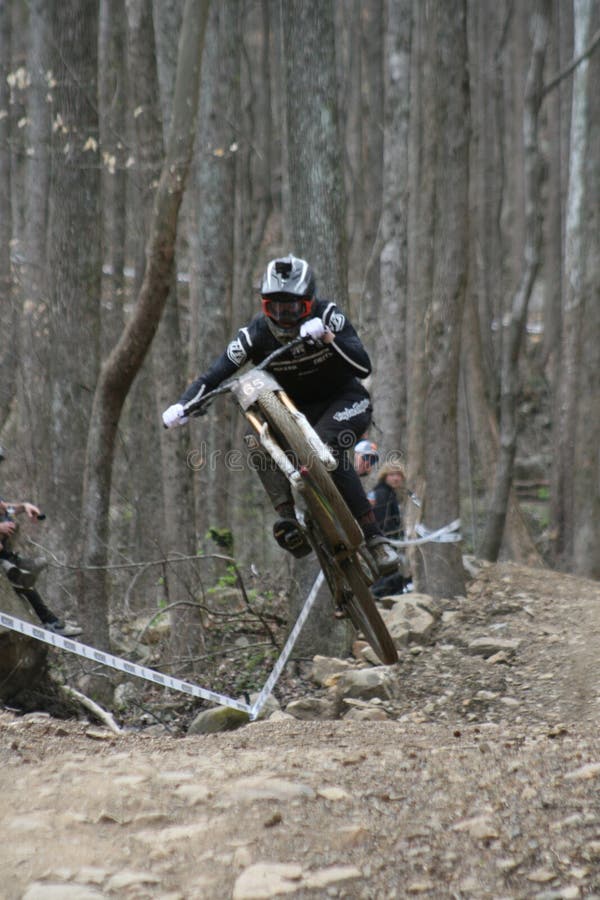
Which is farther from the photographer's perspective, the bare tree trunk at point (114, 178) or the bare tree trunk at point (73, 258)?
the bare tree trunk at point (114, 178)

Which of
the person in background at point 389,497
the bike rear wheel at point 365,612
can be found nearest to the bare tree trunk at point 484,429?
the person in background at point 389,497

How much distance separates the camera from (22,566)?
7988 mm

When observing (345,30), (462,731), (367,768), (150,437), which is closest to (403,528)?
(150,437)

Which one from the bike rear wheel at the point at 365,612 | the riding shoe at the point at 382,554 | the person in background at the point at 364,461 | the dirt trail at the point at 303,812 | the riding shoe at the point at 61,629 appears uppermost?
the person in background at the point at 364,461

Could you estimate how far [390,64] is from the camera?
14.3 meters

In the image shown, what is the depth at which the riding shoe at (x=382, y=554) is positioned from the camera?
717 cm

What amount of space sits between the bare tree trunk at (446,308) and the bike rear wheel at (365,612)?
448 cm

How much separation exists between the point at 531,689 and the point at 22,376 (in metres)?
7.88

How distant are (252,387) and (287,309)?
1.76ft

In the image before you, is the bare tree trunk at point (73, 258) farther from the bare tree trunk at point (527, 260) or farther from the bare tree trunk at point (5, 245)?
the bare tree trunk at point (527, 260)

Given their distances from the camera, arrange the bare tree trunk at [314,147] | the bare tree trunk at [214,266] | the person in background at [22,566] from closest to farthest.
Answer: the person in background at [22,566] < the bare tree trunk at [314,147] < the bare tree trunk at [214,266]

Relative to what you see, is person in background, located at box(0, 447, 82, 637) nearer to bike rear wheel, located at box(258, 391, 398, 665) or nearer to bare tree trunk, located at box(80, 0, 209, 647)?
bare tree trunk, located at box(80, 0, 209, 647)

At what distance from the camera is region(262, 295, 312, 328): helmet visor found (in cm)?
675

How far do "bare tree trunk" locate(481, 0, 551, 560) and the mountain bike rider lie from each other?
6.06m
